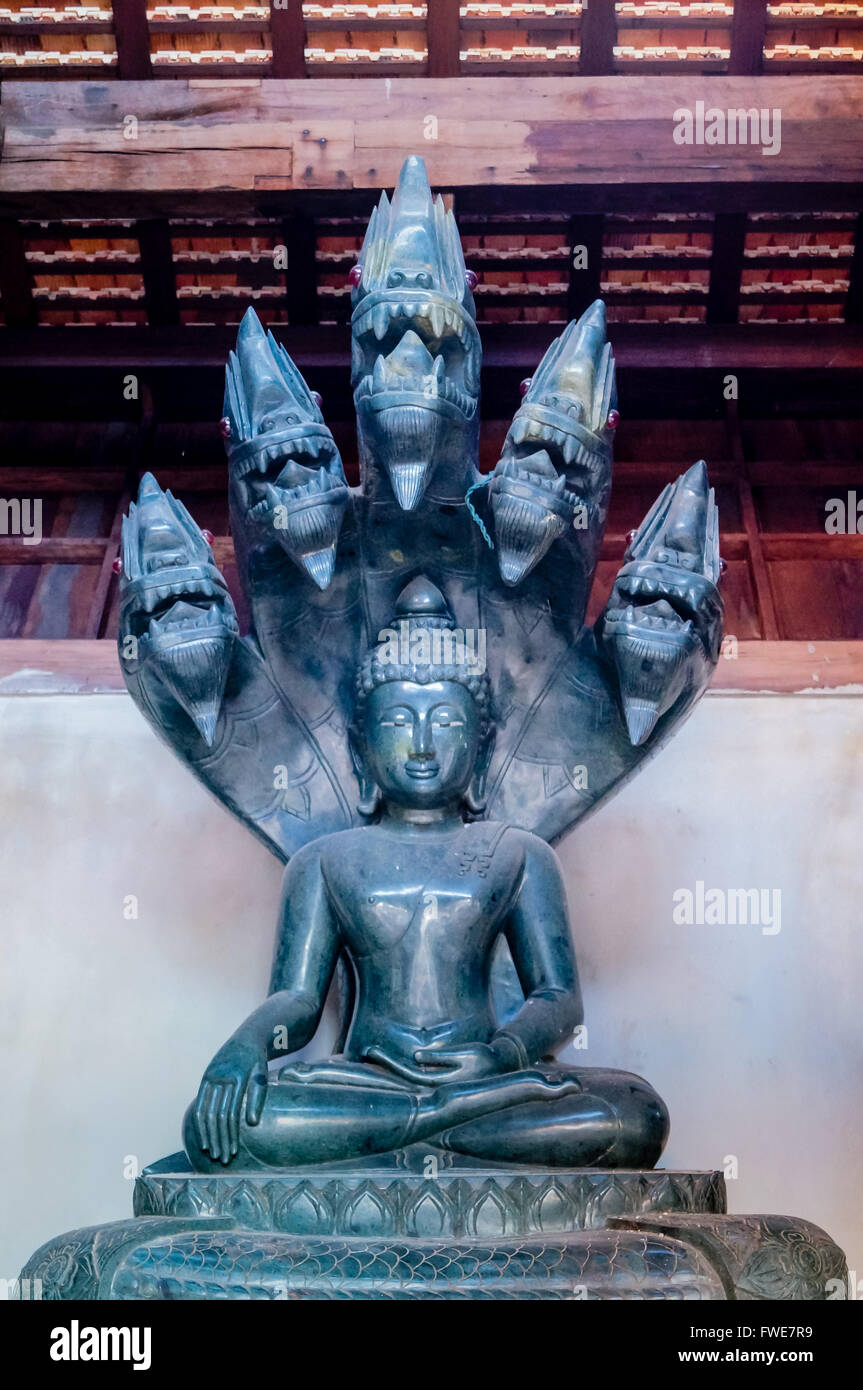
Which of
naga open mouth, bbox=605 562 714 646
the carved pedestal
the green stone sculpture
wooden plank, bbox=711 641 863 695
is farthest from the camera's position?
wooden plank, bbox=711 641 863 695

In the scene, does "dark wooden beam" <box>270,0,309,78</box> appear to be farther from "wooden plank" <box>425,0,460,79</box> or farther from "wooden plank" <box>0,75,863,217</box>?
"wooden plank" <box>425,0,460,79</box>

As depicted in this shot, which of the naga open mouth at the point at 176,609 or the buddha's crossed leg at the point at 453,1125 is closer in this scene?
the buddha's crossed leg at the point at 453,1125

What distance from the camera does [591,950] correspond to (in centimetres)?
392

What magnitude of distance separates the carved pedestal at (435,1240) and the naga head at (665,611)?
0.98m

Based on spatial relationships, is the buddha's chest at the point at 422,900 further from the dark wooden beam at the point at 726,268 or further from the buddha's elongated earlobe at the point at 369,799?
the dark wooden beam at the point at 726,268

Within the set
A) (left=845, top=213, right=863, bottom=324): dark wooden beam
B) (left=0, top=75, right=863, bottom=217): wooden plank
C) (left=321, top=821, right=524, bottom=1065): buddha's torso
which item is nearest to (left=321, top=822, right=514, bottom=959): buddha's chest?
(left=321, top=821, right=524, bottom=1065): buddha's torso

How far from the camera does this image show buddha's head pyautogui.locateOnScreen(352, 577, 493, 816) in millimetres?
3133

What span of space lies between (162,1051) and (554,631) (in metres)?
1.49

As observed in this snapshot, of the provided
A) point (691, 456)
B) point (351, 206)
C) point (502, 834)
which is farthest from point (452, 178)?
point (502, 834)

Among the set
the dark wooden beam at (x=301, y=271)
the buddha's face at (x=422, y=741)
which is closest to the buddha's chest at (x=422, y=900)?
the buddha's face at (x=422, y=741)

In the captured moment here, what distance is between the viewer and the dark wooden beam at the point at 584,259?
5367mm

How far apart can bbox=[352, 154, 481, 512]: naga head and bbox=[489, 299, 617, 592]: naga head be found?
13cm

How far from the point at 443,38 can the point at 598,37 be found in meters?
0.53

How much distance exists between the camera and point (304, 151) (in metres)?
4.82
